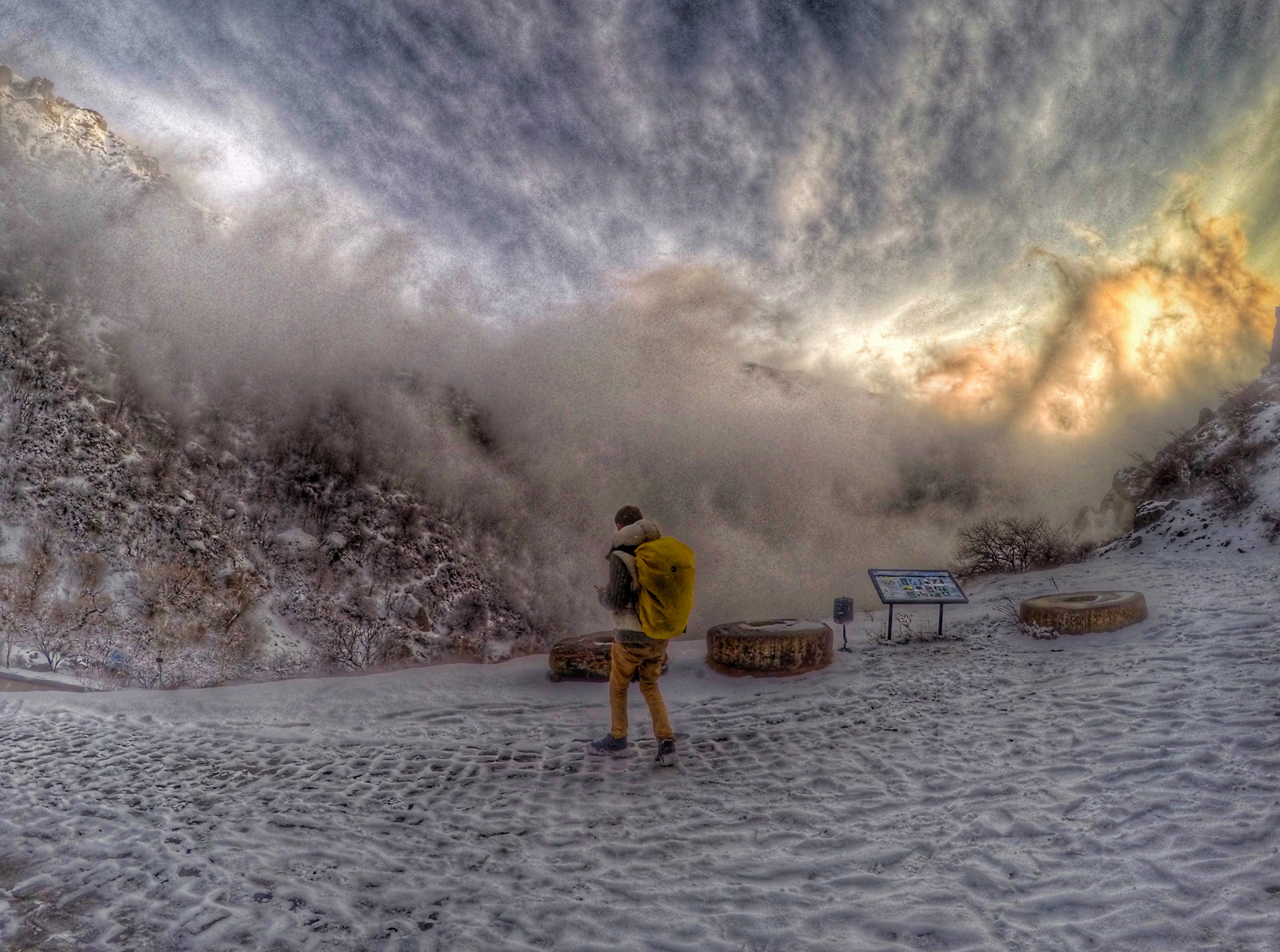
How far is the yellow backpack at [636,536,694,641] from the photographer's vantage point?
570cm

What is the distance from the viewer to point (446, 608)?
4922 centimetres

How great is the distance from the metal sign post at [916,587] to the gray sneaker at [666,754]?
20.0 feet

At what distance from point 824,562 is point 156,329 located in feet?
223

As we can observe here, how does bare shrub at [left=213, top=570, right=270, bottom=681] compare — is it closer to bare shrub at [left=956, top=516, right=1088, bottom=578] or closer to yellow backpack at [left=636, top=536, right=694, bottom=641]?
yellow backpack at [left=636, top=536, right=694, bottom=641]

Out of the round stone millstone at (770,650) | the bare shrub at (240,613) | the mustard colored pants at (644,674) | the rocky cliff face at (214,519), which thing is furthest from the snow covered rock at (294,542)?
the mustard colored pants at (644,674)

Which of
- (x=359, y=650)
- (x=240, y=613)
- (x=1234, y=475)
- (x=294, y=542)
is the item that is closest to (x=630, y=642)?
(x=359, y=650)

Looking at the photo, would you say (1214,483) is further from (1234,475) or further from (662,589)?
(662,589)

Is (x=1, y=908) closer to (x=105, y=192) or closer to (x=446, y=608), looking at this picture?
(x=446, y=608)

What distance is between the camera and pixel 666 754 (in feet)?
19.7

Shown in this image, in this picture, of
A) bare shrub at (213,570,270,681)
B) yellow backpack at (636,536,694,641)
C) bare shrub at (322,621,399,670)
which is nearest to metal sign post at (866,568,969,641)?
yellow backpack at (636,536,694,641)

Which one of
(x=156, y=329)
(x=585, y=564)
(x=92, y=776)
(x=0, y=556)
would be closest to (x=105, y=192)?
(x=156, y=329)

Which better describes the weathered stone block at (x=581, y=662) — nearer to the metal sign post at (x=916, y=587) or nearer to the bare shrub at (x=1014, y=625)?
the metal sign post at (x=916, y=587)

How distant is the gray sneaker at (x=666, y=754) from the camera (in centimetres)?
599

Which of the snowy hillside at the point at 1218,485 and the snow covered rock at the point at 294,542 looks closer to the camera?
the snowy hillside at the point at 1218,485
